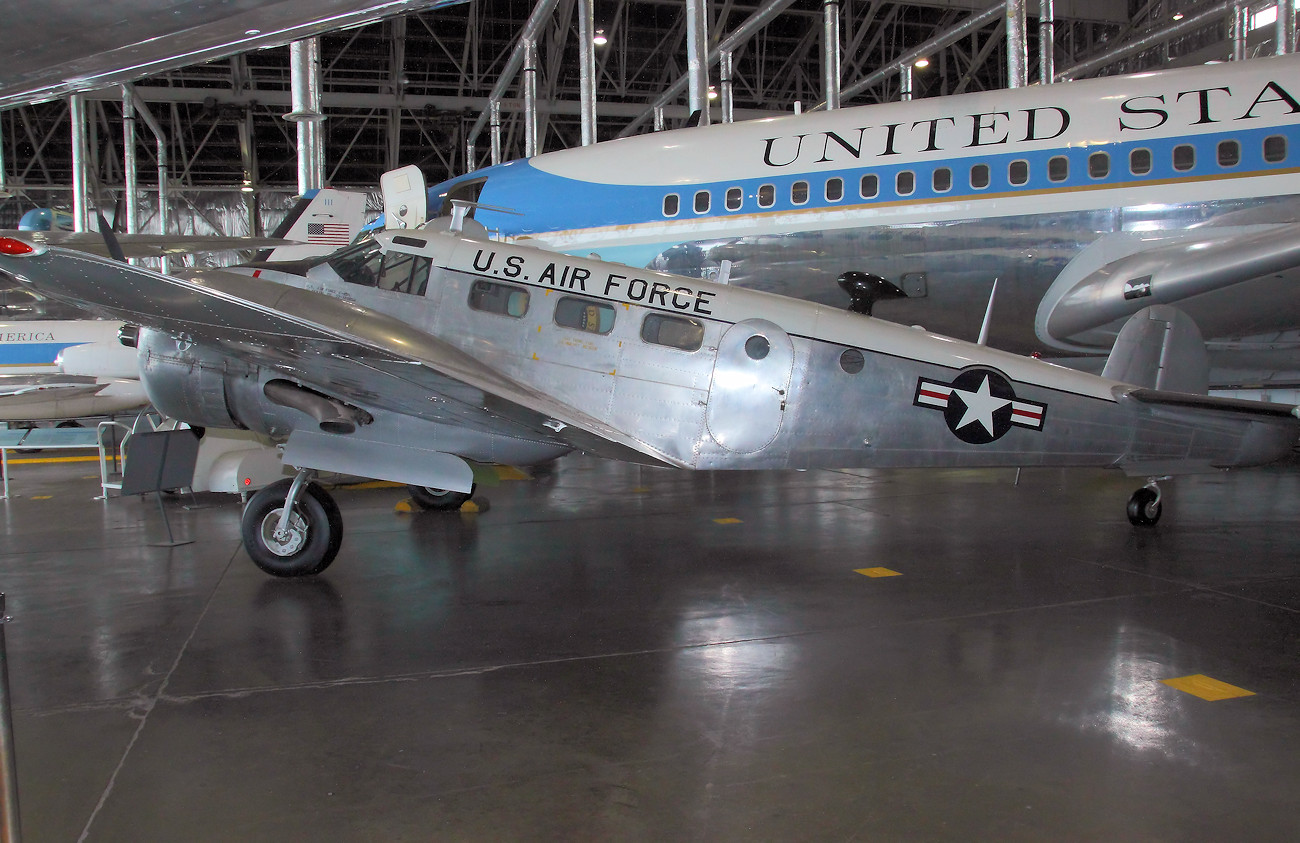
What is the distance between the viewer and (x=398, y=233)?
23.3 feet

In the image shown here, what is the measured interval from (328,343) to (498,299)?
1663 millimetres

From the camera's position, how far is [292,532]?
654cm

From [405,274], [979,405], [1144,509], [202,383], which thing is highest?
[405,274]

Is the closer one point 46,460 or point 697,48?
point 697,48

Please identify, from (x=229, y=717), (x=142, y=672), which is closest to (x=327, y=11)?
(x=229, y=717)

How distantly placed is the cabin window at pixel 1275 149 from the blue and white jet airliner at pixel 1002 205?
0.6 inches

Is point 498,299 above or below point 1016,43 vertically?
below

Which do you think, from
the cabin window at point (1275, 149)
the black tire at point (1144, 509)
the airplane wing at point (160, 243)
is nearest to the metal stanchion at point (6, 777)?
the black tire at point (1144, 509)

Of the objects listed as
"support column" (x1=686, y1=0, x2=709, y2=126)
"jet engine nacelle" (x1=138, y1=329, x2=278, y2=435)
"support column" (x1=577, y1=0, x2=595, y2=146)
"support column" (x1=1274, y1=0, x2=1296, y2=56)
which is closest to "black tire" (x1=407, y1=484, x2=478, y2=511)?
"jet engine nacelle" (x1=138, y1=329, x2=278, y2=435)

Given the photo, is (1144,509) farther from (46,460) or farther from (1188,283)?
(46,460)

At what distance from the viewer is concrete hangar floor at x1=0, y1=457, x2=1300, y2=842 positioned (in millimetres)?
3123

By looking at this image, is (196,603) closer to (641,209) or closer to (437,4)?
(437,4)

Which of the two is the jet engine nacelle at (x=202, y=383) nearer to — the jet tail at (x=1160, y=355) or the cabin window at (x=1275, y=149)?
the jet tail at (x=1160, y=355)

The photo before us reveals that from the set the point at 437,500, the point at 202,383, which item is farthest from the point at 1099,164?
the point at 202,383
